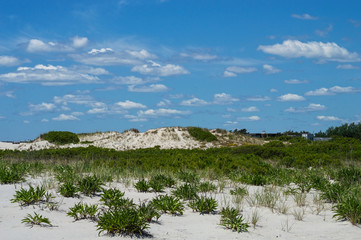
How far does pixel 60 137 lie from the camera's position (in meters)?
39.2

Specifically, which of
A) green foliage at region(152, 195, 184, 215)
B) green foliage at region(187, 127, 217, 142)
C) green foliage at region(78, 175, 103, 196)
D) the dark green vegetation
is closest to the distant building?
green foliage at region(187, 127, 217, 142)

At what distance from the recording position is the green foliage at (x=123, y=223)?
6344mm

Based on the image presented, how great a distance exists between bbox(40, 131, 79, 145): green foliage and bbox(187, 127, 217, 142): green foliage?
12368 mm

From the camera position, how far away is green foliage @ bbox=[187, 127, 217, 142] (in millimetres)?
37188

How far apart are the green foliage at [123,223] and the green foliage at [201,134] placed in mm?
30583

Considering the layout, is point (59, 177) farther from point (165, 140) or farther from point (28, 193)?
point (165, 140)

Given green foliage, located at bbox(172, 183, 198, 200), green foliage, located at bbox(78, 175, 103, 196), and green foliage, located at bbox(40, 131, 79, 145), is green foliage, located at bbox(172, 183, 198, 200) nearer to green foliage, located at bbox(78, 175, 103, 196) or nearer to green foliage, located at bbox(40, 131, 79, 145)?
green foliage, located at bbox(78, 175, 103, 196)

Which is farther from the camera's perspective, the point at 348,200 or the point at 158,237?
the point at 348,200

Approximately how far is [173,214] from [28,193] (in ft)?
9.88

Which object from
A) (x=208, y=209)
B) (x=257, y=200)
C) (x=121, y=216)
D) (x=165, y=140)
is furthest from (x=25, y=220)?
(x=165, y=140)

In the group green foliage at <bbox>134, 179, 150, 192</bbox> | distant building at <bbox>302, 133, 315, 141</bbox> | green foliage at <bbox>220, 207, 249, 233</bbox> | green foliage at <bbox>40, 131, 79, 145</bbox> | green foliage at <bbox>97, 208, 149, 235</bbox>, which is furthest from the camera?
distant building at <bbox>302, 133, 315, 141</bbox>

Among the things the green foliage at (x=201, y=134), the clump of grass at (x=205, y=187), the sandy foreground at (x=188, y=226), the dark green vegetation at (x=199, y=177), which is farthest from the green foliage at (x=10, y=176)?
the green foliage at (x=201, y=134)

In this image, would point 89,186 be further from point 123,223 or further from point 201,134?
point 201,134

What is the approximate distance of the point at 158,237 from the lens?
6555 mm
